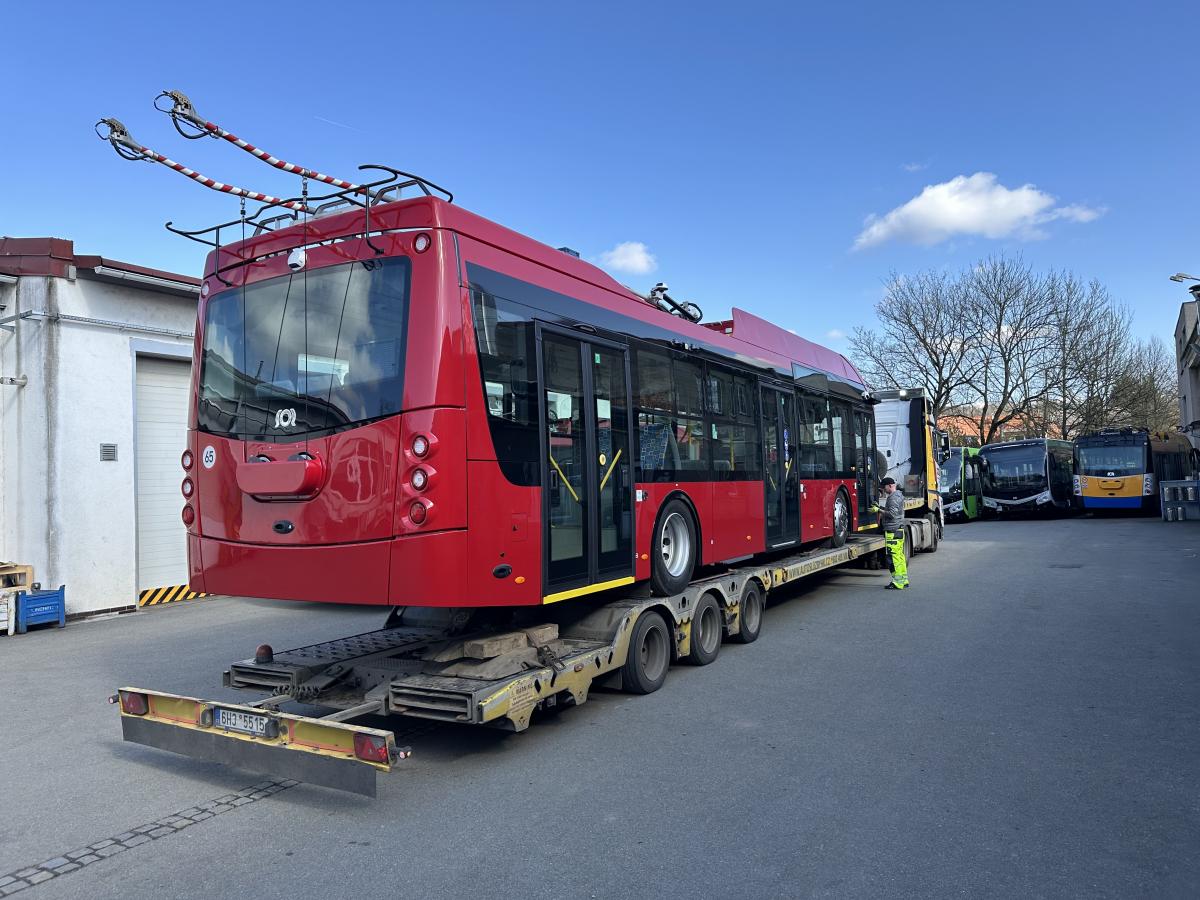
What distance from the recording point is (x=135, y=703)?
5.39 m

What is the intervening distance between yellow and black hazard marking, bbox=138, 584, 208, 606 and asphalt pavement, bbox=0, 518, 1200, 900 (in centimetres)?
466

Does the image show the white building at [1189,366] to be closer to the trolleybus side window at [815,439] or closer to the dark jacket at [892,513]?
the dark jacket at [892,513]

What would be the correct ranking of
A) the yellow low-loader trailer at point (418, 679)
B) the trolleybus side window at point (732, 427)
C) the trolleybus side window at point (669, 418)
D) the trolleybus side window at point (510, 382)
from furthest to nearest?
the trolleybus side window at point (732, 427) < the trolleybus side window at point (669, 418) < the trolleybus side window at point (510, 382) < the yellow low-loader trailer at point (418, 679)

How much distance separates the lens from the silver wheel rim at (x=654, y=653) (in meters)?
7.12

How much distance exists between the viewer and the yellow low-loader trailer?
461cm

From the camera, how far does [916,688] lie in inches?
276

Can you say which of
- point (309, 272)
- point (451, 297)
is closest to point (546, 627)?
point (451, 297)

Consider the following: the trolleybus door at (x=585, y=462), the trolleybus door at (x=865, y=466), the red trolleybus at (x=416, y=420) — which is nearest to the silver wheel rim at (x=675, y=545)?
the red trolleybus at (x=416, y=420)

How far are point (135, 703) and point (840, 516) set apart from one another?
969 centimetres

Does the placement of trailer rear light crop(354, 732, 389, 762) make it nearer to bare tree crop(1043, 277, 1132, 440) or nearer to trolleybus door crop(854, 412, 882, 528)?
trolleybus door crop(854, 412, 882, 528)

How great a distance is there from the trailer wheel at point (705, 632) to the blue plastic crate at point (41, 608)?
29.2ft

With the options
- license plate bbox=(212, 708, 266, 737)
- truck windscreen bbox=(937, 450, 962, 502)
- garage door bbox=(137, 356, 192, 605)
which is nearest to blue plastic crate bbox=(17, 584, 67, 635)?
garage door bbox=(137, 356, 192, 605)

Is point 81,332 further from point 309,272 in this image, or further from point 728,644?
point 728,644

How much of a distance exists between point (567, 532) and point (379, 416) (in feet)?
5.36
